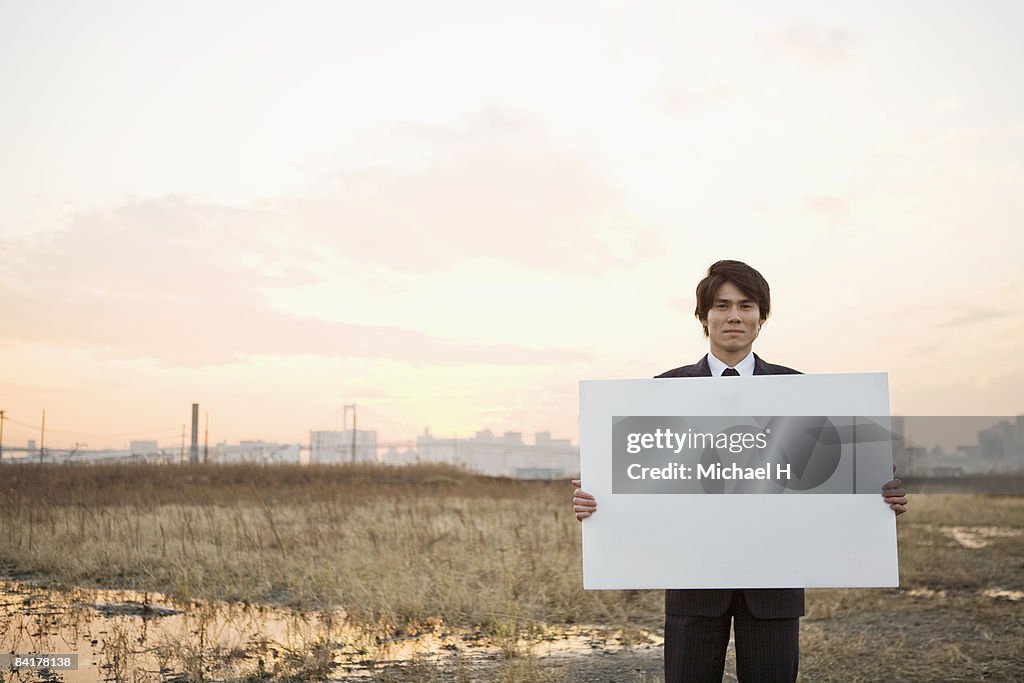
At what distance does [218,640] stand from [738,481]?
4.69m

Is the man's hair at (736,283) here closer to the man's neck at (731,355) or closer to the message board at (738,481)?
the man's neck at (731,355)

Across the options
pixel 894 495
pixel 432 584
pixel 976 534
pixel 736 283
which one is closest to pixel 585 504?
pixel 736 283

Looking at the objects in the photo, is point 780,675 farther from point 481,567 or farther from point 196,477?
point 196,477

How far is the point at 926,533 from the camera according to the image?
13656 mm

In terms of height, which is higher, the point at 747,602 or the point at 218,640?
the point at 747,602

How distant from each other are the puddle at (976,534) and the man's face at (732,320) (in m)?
11.0

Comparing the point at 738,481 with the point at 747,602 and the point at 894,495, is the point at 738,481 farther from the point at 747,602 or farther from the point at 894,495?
the point at 894,495

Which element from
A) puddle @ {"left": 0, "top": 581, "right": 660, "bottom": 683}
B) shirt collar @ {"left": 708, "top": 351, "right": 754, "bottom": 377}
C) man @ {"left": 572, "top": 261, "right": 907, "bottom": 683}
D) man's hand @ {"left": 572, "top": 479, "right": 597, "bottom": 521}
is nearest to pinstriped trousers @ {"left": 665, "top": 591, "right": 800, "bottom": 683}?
man @ {"left": 572, "top": 261, "right": 907, "bottom": 683}

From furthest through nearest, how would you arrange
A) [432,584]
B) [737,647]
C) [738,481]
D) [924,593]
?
[924,593], [432,584], [738,481], [737,647]

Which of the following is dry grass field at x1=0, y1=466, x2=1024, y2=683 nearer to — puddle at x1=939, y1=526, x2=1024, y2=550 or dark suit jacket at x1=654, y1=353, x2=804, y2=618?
puddle at x1=939, y1=526, x2=1024, y2=550

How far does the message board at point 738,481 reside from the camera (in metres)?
2.92

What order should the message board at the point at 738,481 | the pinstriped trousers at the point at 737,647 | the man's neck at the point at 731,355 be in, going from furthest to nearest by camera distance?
the man's neck at the point at 731,355
the message board at the point at 738,481
the pinstriped trousers at the point at 737,647

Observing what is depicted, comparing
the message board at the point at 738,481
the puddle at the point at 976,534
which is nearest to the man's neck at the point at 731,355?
the message board at the point at 738,481

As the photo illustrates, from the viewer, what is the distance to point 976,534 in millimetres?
14242
